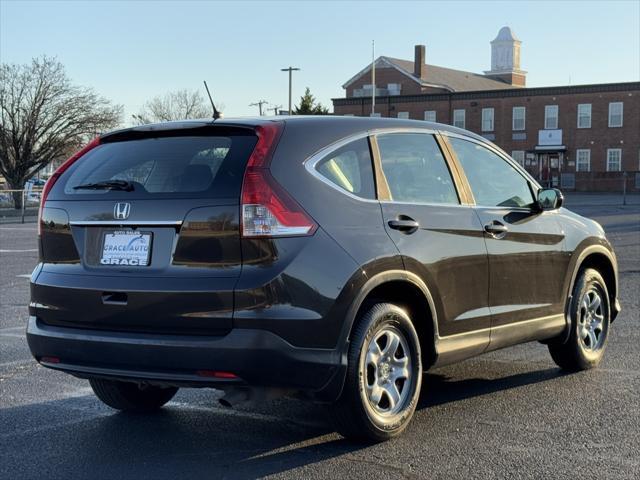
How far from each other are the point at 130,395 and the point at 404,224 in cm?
204

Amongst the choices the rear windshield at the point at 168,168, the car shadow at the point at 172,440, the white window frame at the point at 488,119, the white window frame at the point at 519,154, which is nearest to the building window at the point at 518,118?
the white window frame at the point at 488,119

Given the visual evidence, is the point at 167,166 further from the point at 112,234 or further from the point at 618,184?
the point at 618,184

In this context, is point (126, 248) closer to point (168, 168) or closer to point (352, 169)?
point (168, 168)

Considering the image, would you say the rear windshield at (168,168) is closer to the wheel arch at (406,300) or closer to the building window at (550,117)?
the wheel arch at (406,300)

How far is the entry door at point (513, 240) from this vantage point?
5.81 meters

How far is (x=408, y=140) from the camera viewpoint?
18.2 feet

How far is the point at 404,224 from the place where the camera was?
5.04 m

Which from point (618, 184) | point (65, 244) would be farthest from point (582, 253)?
point (618, 184)

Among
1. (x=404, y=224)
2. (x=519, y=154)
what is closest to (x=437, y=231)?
(x=404, y=224)

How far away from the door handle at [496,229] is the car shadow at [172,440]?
1115 mm

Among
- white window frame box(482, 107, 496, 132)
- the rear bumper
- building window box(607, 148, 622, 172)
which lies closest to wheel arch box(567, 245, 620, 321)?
the rear bumper

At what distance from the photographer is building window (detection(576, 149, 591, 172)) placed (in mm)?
63469

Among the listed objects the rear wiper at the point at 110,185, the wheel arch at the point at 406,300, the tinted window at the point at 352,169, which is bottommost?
the wheel arch at the point at 406,300

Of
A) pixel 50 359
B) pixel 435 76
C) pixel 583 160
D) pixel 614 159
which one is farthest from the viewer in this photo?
pixel 435 76
